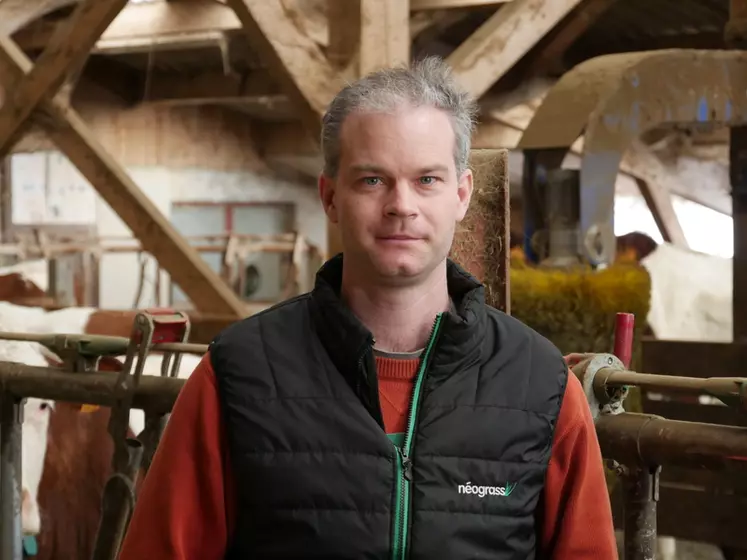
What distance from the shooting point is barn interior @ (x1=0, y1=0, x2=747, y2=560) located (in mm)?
3010

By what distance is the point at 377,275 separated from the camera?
117cm

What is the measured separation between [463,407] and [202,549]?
0.33 m

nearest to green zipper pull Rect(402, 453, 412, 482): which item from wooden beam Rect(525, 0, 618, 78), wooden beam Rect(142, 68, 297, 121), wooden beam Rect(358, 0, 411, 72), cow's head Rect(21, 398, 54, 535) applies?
wooden beam Rect(358, 0, 411, 72)

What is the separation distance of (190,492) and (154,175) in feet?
21.8

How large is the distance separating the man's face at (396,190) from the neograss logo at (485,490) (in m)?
0.23

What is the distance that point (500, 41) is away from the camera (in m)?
3.32

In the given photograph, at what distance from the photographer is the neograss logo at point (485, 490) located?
1.14m

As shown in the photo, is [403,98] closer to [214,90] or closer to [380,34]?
[380,34]

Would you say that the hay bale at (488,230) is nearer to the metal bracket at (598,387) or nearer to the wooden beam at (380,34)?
the metal bracket at (598,387)

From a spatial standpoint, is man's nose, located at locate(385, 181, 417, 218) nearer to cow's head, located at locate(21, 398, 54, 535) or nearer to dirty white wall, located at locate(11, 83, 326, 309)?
cow's head, located at locate(21, 398, 54, 535)

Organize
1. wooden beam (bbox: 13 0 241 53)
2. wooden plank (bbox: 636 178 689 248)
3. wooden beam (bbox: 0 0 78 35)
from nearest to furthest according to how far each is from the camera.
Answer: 1. wooden beam (bbox: 0 0 78 35)
2. wooden beam (bbox: 13 0 241 53)
3. wooden plank (bbox: 636 178 689 248)

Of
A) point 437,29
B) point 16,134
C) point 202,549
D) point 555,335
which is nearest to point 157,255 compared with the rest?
point 16,134

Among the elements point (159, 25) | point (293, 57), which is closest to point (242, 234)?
point (159, 25)

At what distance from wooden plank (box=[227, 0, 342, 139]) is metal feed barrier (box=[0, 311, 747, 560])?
116 centimetres
